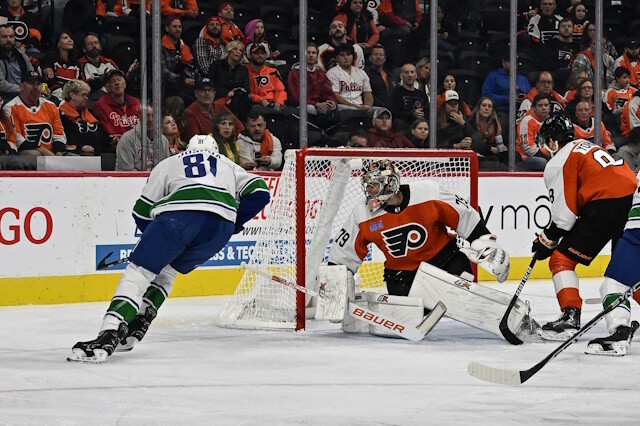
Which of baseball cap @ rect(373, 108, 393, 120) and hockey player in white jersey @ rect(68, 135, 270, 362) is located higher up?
baseball cap @ rect(373, 108, 393, 120)

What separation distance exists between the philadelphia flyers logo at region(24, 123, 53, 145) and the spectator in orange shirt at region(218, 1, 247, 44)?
1.45 m

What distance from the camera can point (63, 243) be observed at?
6.29 metres

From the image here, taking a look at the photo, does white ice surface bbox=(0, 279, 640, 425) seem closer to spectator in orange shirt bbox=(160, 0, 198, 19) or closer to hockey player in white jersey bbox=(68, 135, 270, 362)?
hockey player in white jersey bbox=(68, 135, 270, 362)

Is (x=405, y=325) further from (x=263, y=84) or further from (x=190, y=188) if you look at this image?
(x=263, y=84)

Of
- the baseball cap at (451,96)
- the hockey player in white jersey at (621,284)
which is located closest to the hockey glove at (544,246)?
the hockey player in white jersey at (621,284)

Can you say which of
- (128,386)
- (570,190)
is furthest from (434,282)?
(128,386)

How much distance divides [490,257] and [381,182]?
1.91 ft

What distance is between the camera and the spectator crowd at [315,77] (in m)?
6.54

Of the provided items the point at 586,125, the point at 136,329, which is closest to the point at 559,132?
the point at 136,329

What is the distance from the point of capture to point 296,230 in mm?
5211

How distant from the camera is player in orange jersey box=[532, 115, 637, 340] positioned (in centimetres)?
470

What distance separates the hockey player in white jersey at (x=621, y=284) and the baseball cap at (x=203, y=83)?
3.15 metres

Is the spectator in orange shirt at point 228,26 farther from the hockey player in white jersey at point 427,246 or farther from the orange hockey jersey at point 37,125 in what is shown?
the hockey player in white jersey at point 427,246

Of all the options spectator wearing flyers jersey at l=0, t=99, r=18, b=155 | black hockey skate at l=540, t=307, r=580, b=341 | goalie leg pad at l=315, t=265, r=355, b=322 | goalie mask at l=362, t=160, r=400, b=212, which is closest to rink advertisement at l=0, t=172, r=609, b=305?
spectator wearing flyers jersey at l=0, t=99, r=18, b=155
